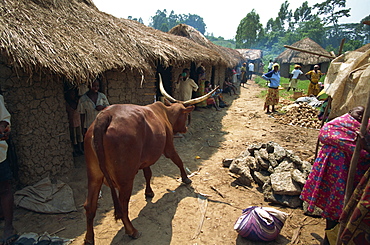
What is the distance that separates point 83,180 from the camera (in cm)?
430

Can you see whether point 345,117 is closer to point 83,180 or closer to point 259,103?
point 83,180

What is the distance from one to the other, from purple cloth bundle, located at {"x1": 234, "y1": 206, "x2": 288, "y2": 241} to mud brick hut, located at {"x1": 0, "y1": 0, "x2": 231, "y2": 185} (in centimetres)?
341

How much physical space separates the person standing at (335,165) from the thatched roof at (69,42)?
12.9 feet

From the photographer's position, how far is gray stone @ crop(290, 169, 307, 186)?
3.62 metres

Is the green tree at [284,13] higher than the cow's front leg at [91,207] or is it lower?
higher

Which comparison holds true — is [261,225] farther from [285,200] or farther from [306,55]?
[306,55]

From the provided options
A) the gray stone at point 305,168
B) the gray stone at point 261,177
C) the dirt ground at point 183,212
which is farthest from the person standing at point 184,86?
the gray stone at point 305,168

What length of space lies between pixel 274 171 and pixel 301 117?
5.60m

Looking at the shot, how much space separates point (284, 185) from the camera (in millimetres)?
3717

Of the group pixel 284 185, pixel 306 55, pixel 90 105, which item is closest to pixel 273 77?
pixel 284 185

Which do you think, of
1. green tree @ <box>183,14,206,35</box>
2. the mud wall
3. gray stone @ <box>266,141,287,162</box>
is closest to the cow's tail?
the mud wall

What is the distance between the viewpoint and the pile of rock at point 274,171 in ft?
12.1

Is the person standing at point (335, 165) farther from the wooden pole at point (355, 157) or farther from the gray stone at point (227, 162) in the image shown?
the gray stone at point (227, 162)

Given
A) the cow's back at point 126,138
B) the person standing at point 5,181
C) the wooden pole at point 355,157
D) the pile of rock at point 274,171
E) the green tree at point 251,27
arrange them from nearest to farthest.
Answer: the wooden pole at point 355,157, the cow's back at point 126,138, the person standing at point 5,181, the pile of rock at point 274,171, the green tree at point 251,27
